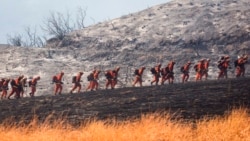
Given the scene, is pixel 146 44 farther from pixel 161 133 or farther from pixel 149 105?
pixel 161 133

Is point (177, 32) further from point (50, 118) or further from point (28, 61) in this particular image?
point (50, 118)

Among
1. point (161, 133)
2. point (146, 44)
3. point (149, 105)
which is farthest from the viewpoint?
point (146, 44)

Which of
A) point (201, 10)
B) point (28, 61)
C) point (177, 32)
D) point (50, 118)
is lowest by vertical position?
point (50, 118)

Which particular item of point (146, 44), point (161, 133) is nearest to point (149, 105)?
point (161, 133)

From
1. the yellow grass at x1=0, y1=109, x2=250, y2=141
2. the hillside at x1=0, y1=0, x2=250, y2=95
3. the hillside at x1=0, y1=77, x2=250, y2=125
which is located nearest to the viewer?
the yellow grass at x1=0, y1=109, x2=250, y2=141

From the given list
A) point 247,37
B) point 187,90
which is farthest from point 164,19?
point 187,90

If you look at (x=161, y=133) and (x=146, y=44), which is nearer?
(x=161, y=133)

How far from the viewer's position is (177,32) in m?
46.3

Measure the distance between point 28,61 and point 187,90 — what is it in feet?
85.1

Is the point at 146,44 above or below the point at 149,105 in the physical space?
above

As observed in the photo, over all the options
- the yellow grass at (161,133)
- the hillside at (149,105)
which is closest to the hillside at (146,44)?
the hillside at (149,105)

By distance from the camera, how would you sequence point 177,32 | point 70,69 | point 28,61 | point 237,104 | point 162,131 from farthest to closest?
point 177,32 → point 28,61 → point 70,69 → point 237,104 → point 162,131

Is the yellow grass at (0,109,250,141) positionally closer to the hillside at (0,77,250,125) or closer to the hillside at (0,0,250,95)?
the hillside at (0,77,250,125)

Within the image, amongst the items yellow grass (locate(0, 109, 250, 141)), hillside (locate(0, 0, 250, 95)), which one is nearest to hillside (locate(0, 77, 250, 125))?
yellow grass (locate(0, 109, 250, 141))
